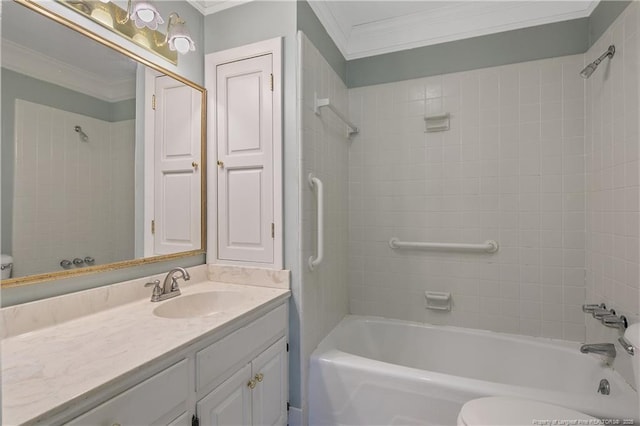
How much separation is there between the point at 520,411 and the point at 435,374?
377mm

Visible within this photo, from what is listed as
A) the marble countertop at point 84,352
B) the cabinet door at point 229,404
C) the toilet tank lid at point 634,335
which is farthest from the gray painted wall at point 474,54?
the cabinet door at point 229,404

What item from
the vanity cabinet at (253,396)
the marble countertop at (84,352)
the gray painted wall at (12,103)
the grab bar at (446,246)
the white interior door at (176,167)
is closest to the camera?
the marble countertop at (84,352)

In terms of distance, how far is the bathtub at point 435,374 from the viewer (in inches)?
53.7

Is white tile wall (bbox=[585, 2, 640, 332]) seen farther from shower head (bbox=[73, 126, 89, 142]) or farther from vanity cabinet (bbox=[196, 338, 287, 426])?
shower head (bbox=[73, 126, 89, 142])

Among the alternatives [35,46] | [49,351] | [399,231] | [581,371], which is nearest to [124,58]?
[35,46]

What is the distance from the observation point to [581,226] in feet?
6.08

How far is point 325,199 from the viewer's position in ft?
6.38

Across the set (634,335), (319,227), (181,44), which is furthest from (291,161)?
(634,335)

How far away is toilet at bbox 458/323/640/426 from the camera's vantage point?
43.0 inches

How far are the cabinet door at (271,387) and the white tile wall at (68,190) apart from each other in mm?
815

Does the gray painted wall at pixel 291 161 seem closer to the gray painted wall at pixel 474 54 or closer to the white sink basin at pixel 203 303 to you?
the white sink basin at pixel 203 303

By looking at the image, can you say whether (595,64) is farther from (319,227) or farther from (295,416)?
(295,416)

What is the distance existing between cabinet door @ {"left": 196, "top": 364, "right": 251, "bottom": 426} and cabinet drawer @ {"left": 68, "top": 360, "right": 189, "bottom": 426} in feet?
0.38

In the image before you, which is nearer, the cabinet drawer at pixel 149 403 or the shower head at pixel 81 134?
the cabinet drawer at pixel 149 403
